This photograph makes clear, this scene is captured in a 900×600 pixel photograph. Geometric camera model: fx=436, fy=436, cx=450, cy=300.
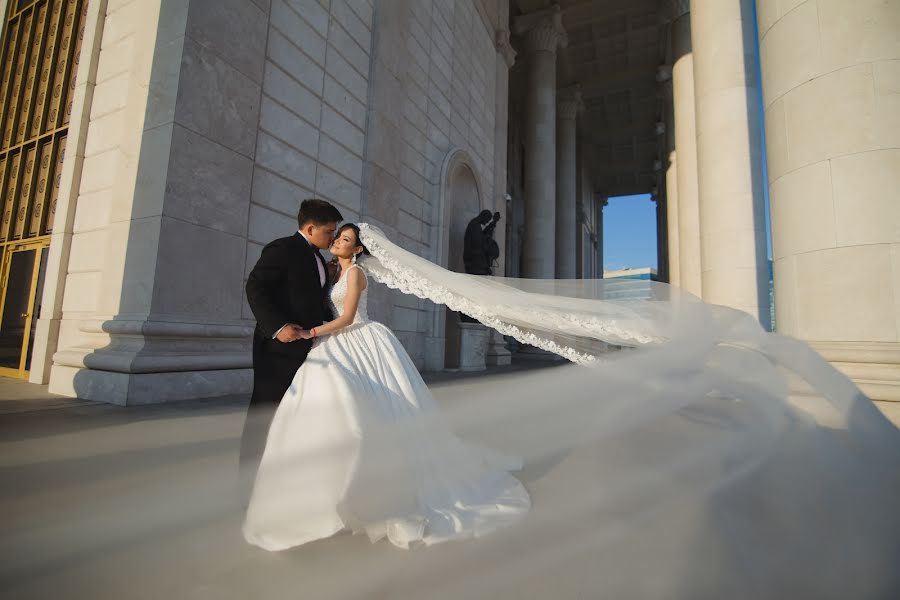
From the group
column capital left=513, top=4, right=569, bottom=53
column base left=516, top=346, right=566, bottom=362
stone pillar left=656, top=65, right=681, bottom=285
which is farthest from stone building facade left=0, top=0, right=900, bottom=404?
stone pillar left=656, top=65, right=681, bottom=285

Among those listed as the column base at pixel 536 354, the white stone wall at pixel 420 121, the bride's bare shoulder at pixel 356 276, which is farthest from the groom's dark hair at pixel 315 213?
the column base at pixel 536 354

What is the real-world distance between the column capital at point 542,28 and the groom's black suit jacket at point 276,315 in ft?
59.2

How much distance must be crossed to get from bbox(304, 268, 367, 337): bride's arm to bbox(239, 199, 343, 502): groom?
12 centimetres

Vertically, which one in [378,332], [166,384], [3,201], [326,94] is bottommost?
[166,384]

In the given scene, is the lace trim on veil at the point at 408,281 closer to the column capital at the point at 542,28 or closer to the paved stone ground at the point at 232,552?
the paved stone ground at the point at 232,552

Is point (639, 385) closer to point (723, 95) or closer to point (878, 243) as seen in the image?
point (878, 243)

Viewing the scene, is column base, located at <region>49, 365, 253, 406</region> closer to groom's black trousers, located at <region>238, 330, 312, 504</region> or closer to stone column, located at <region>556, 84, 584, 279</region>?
groom's black trousers, located at <region>238, 330, 312, 504</region>

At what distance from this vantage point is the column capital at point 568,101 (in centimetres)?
2173

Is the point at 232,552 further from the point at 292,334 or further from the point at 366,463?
the point at 292,334

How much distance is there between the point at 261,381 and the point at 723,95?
7.98 metres

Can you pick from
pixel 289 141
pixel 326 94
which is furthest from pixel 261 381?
pixel 326 94

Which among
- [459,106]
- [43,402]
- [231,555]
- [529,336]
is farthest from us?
[459,106]

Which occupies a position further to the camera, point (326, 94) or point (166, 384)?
point (326, 94)

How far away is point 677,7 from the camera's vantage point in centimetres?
1409
